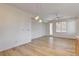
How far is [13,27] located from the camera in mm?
2213

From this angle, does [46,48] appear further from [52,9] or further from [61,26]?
[52,9]

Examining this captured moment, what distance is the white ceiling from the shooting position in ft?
6.95

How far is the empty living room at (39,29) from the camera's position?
2.12 m

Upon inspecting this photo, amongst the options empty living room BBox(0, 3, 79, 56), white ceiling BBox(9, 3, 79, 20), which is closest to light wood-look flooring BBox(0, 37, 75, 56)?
empty living room BBox(0, 3, 79, 56)

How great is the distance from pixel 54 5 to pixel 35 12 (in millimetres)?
421

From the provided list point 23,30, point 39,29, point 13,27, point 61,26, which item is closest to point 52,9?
point 61,26

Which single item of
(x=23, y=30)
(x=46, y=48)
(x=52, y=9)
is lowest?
(x=46, y=48)

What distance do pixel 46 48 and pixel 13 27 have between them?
83cm

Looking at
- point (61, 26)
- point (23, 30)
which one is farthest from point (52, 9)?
point (23, 30)

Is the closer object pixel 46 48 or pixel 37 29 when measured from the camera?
pixel 46 48

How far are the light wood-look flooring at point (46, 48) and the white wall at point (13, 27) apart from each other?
0.40 feet

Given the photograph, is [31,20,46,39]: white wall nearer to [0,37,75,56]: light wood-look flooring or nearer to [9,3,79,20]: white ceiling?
[0,37,75,56]: light wood-look flooring

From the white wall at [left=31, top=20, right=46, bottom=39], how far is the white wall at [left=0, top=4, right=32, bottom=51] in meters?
0.09

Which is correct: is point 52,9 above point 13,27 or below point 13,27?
above
